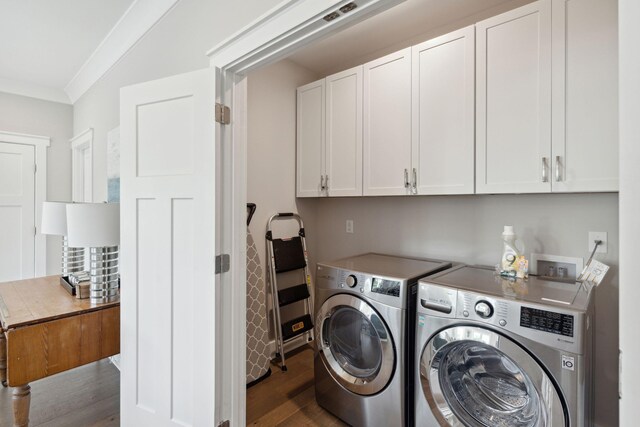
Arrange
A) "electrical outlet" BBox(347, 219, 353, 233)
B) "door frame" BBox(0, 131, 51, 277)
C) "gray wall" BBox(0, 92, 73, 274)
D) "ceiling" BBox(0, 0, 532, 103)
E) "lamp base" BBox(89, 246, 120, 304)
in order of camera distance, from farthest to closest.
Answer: "door frame" BBox(0, 131, 51, 277), "gray wall" BBox(0, 92, 73, 274), "electrical outlet" BBox(347, 219, 353, 233), "ceiling" BBox(0, 0, 532, 103), "lamp base" BBox(89, 246, 120, 304)

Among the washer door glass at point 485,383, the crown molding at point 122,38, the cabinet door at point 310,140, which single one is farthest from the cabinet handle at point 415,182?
the crown molding at point 122,38

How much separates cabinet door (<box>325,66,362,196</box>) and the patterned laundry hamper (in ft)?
2.44

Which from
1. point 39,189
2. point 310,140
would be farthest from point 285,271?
point 39,189

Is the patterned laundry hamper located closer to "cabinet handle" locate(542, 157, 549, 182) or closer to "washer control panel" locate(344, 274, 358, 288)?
"washer control panel" locate(344, 274, 358, 288)

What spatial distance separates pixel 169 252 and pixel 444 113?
6.05 feet

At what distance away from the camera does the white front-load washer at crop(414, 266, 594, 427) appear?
4.03ft

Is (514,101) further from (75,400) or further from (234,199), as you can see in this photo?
(75,400)

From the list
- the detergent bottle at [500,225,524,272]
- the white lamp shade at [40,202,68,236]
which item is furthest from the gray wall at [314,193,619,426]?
the white lamp shade at [40,202,68,236]

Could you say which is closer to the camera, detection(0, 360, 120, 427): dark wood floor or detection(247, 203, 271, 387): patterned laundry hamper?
detection(0, 360, 120, 427): dark wood floor

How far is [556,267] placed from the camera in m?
1.84

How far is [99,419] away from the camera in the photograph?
2025 millimetres

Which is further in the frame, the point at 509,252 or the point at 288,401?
the point at 288,401

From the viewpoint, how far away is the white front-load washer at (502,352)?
1228 millimetres

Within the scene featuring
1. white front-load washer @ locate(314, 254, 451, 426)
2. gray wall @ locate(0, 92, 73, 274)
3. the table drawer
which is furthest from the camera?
gray wall @ locate(0, 92, 73, 274)
